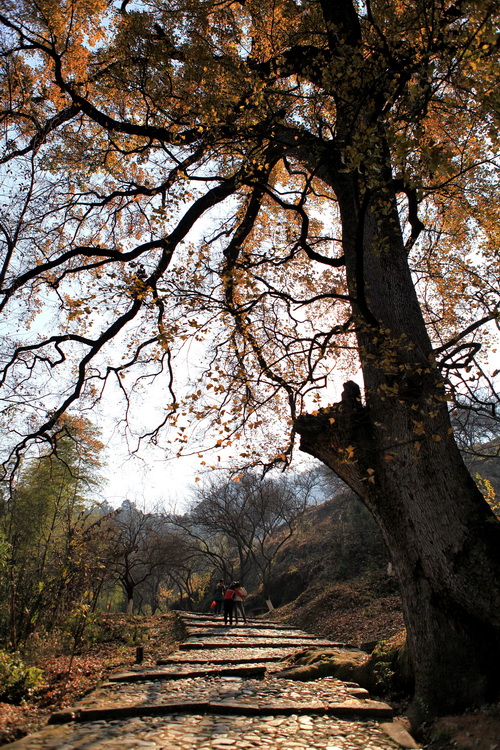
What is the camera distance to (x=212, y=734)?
3549 mm

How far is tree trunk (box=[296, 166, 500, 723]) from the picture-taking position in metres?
4.21

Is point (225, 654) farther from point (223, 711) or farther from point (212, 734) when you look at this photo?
point (212, 734)

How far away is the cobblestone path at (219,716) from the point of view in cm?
337

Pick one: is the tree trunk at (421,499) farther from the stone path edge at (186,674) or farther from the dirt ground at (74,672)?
the dirt ground at (74,672)

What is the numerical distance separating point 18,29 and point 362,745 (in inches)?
367

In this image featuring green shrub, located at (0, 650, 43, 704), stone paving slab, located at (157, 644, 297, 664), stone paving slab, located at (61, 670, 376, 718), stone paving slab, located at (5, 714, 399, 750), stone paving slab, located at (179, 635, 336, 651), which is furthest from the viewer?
stone paving slab, located at (179, 635, 336, 651)

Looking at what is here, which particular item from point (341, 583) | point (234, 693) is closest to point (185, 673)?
point (234, 693)

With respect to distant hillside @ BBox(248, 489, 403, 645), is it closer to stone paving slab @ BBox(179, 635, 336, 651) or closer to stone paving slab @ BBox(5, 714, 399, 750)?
stone paving slab @ BBox(179, 635, 336, 651)

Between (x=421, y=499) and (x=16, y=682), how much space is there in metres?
4.92

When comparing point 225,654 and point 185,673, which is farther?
point 225,654

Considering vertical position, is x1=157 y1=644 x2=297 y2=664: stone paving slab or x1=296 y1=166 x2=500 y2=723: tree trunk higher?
x1=296 y1=166 x2=500 y2=723: tree trunk

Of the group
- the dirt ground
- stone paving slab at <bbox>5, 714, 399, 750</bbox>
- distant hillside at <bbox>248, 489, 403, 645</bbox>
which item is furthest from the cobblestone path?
distant hillside at <bbox>248, 489, 403, 645</bbox>

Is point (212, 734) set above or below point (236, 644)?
above

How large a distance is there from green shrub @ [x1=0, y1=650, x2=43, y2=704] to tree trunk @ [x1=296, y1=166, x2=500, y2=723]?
164 inches
